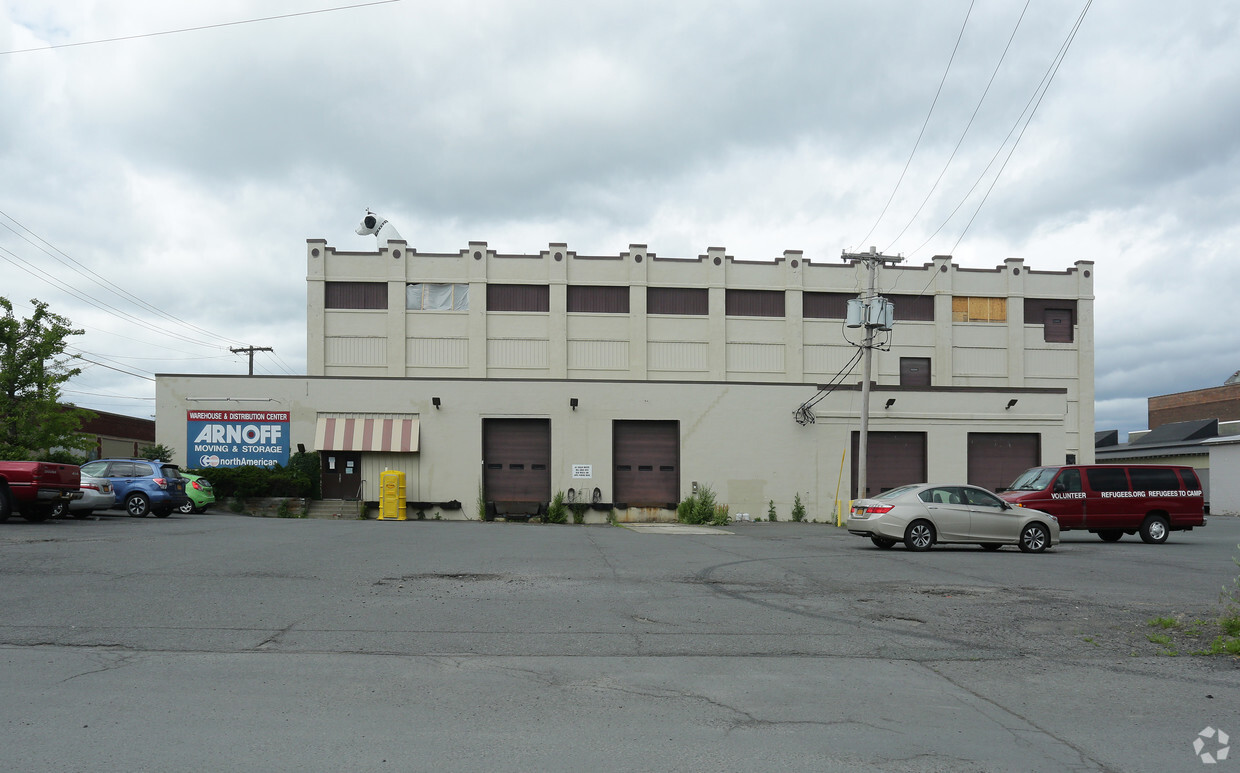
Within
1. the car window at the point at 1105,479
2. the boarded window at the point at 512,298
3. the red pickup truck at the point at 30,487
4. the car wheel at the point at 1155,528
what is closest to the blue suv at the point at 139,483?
the red pickup truck at the point at 30,487

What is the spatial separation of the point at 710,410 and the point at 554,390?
6.19 m

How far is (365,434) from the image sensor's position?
33.8 metres

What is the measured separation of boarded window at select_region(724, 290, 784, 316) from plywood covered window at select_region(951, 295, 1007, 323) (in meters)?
10.3

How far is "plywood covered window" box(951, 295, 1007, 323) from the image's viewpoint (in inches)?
1969

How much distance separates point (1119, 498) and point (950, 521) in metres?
7.18

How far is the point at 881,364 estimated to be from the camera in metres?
48.6

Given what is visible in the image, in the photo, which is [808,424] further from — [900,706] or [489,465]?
[900,706]

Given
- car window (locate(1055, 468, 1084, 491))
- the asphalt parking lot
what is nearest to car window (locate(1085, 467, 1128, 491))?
car window (locate(1055, 468, 1084, 491))

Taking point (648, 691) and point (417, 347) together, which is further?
point (417, 347)

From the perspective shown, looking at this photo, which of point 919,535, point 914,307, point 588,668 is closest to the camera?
point 588,668

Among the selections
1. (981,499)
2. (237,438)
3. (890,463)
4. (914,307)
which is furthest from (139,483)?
(914,307)

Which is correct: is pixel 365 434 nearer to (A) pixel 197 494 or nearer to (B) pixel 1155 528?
(A) pixel 197 494

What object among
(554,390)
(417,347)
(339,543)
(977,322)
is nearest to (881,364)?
(977,322)

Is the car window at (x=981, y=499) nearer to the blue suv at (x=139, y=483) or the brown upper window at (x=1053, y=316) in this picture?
the blue suv at (x=139, y=483)
